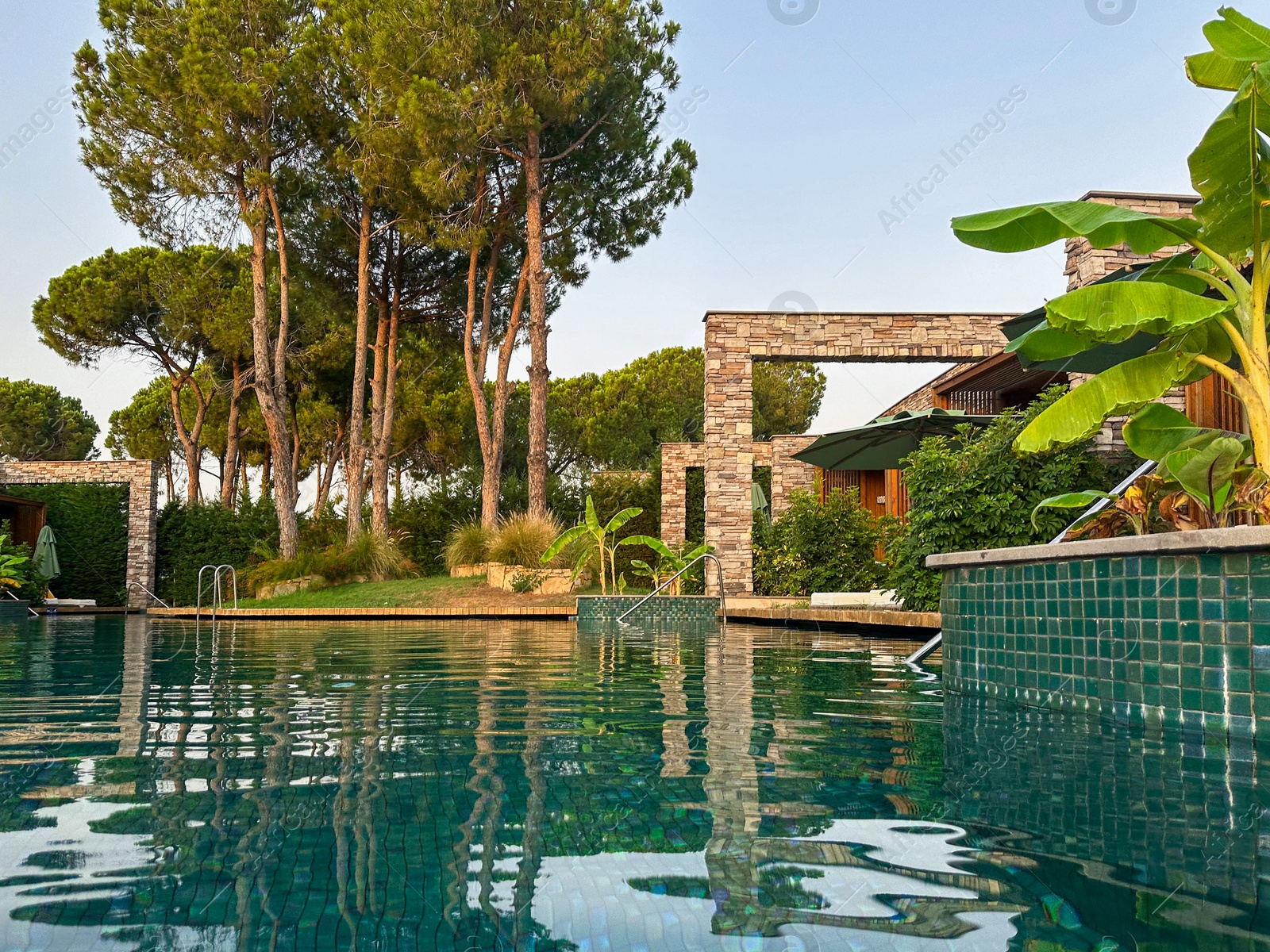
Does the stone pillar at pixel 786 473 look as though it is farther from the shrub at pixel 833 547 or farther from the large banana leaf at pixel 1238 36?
the large banana leaf at pixel 1238 36

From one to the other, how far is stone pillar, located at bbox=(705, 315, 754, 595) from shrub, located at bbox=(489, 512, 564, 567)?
10.9 feet

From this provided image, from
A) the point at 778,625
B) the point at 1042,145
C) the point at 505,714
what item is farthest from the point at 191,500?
Answer: the point at 505,714

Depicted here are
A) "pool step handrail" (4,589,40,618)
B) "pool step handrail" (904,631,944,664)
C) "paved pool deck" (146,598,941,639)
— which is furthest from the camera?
"pool step handrail" (4,589,40,618)

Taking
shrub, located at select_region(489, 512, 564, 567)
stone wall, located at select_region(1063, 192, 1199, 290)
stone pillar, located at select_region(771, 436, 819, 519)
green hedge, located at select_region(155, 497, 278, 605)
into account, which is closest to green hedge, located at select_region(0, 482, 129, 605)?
green hedge, located at select_region(155, 497, 278, 605)

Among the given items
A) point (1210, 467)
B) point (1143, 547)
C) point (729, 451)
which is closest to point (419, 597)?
point (729, 451)

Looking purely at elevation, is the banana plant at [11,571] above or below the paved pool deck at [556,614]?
above

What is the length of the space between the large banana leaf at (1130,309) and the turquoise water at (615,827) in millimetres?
1612

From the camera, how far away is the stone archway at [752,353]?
1534 centimetres

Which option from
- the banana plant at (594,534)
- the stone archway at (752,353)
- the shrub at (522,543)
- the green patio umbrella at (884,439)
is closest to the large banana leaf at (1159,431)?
the green patio umbrella at (884,439)

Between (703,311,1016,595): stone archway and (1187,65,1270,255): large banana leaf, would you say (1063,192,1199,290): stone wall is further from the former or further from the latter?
(703,311,1016,595): stone archway

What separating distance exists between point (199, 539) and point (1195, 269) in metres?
24.5

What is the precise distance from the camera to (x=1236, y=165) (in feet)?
13.5

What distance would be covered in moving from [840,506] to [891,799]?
13.2 metres

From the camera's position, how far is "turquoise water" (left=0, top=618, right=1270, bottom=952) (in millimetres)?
1457
